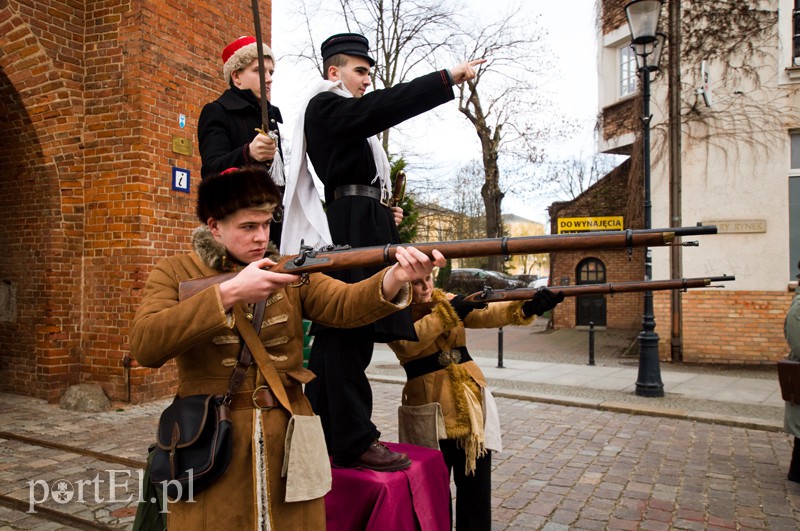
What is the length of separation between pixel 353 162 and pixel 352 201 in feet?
0.62

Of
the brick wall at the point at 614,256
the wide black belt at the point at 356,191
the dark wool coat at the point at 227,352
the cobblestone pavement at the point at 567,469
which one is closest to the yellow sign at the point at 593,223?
the brick wall at the point at 614,256

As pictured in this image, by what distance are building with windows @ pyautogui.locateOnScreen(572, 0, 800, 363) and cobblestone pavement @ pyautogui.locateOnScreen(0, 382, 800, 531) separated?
17.1 feet

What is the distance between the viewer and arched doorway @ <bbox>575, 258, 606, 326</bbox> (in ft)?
60.9

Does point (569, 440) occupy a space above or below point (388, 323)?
below

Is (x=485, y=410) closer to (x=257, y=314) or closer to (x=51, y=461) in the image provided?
(x=257, y=314)

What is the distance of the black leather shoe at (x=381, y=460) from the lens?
105 inches

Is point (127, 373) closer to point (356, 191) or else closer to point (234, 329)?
point (356, 191)

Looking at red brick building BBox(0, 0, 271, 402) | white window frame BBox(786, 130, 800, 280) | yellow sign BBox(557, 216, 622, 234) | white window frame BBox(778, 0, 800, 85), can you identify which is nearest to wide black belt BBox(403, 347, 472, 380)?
red brick building BBox(0, 0, 271, 402)

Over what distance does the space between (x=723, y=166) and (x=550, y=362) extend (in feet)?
17.5

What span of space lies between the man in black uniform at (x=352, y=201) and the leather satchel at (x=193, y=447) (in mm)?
805

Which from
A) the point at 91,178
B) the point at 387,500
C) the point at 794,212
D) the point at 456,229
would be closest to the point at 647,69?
the point at 794,212

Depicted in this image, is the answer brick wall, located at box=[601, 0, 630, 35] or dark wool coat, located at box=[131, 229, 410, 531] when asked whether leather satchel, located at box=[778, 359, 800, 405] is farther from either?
brick wall, located at box=[601, 0, 630, 35]

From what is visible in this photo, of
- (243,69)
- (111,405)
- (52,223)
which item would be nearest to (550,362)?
(111,405)

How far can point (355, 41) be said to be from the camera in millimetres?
3020
